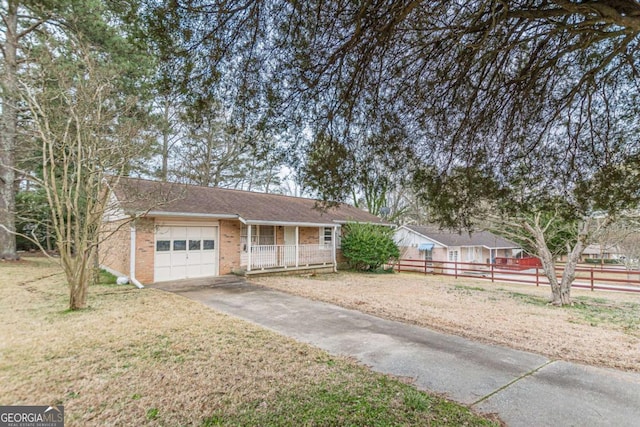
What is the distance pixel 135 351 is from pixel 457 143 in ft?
18.2

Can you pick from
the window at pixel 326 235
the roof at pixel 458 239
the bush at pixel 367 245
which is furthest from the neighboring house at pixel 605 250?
the window at pixel 326 235

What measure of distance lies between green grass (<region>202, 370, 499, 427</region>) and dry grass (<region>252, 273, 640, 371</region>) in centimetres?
294

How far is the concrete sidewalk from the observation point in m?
3.41

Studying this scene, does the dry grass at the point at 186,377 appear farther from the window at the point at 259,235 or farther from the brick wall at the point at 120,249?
the window at the point at 259,235

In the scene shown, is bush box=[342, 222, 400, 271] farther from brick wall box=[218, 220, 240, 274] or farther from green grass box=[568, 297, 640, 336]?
green grass box=[568, 297, 640, 336]

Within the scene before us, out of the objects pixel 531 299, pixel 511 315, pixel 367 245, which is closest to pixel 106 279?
pixel 367 245

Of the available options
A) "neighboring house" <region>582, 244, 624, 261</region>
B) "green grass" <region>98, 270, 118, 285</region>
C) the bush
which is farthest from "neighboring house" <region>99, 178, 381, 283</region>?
"neighboring house" <region>582, 244, 624, 261</region>

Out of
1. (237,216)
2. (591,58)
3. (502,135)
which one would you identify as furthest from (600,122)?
(237,216)

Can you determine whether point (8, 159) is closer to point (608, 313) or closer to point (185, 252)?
point (185, 252)

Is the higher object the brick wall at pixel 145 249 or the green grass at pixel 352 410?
the brick wall at pixel 145 249

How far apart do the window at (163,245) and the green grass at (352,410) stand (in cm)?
946

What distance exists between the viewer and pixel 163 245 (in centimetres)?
1155

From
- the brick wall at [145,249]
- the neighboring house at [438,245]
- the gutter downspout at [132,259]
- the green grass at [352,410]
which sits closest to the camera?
the green grass at [352,410]

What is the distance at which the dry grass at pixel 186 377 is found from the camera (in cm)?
321
